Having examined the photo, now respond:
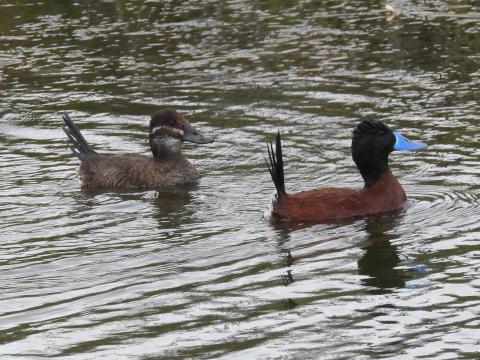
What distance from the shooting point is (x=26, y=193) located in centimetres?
1331

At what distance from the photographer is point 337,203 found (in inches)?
463

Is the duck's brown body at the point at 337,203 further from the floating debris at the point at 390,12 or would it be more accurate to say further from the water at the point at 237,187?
the floating debris at the point at 390,12

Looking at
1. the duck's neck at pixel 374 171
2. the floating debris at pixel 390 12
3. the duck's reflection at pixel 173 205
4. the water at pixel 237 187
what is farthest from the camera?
the floating debris at pixel 390 12

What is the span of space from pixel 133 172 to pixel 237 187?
4.47 feet

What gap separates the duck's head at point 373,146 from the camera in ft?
39.6

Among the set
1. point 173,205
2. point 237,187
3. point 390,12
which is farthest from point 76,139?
point 390,12

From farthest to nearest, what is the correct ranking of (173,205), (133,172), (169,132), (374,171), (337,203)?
(169,132) → (133,172) → (173,205) → (374,171) → (337,203)

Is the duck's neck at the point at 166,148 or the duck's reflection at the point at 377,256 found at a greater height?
the duck's neck at the point at 166,148

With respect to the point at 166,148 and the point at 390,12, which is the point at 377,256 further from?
the point at 390,12

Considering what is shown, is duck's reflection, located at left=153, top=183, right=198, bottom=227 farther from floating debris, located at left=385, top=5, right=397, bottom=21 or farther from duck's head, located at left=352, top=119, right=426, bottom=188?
floating debris, located at left=385, top=5, right=397, bottom=21

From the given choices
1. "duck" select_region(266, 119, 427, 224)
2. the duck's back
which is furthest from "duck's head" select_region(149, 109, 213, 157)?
"duck" select_region(266, 119, 427, 224)

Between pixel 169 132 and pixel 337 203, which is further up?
pixel 169 132

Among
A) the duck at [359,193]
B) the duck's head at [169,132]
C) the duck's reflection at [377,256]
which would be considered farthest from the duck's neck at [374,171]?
the duck's head at [169,132]

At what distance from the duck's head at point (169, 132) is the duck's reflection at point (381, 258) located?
331cm
